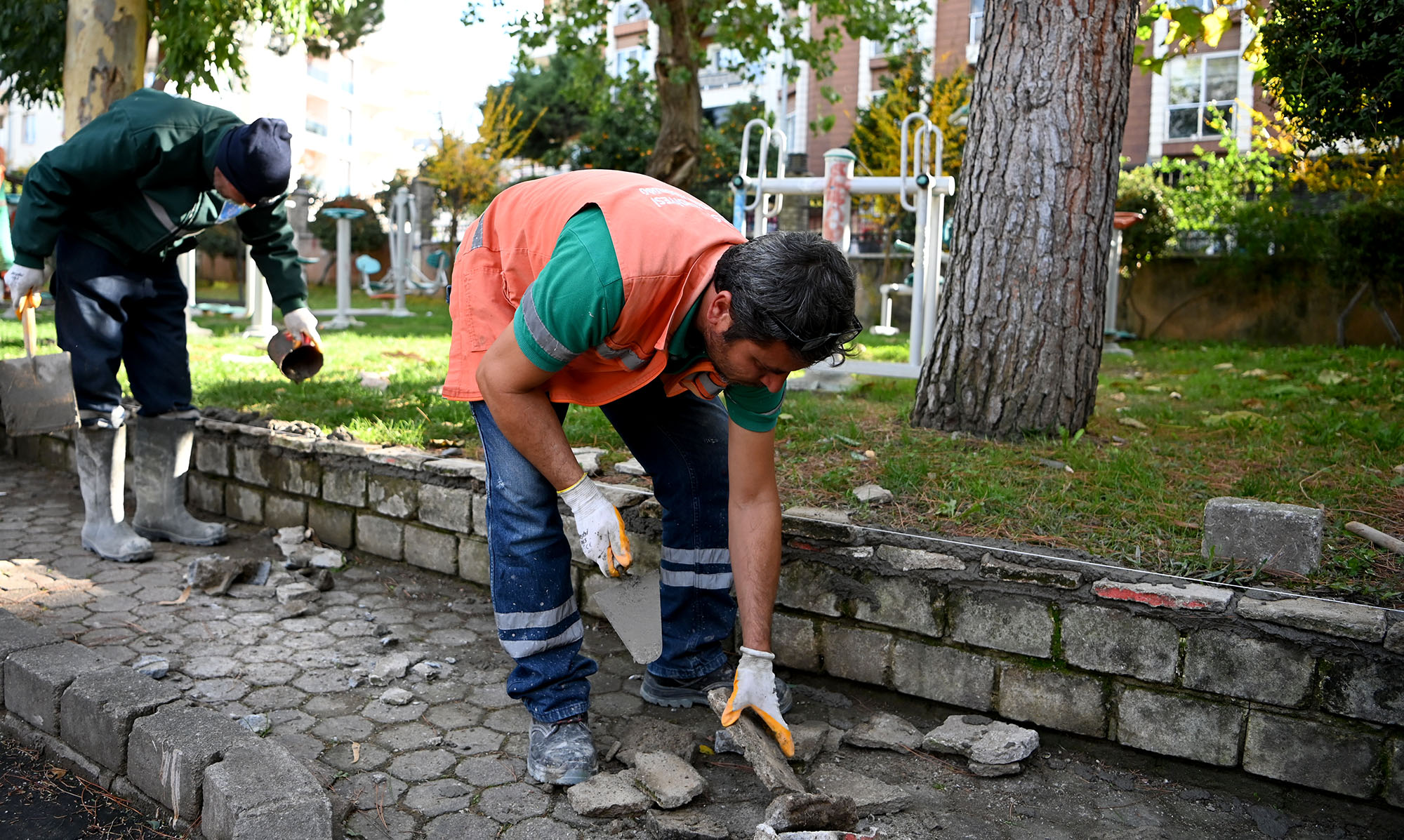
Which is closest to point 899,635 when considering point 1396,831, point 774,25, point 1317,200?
point 1396,831

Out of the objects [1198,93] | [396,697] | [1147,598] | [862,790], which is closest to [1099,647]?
[1147,598]

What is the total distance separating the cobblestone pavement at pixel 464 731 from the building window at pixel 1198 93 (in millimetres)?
19584

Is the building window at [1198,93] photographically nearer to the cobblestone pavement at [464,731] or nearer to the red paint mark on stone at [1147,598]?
the red paint mark on stone at [1147,598]

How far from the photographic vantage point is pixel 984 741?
2619mm

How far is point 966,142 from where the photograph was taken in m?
4.54

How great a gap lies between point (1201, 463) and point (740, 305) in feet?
8.32

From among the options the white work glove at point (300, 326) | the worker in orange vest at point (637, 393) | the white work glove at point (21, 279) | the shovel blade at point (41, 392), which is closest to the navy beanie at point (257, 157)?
the white work glove at point (300, 326)

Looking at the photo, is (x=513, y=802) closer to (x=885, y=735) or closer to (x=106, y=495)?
(x=885, y=735)

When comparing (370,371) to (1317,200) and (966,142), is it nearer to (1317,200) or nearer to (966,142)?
(966,142)

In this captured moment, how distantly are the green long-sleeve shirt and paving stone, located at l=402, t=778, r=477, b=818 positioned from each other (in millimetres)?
2529

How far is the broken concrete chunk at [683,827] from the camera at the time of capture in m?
2.21

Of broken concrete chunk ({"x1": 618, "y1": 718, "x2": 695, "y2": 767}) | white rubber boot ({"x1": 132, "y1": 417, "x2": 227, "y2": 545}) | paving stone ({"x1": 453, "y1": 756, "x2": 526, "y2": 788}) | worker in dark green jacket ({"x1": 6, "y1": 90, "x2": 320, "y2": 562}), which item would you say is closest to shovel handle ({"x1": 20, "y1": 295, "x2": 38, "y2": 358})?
worker in dark green jacket ({"x1": 6, "y1": 90, "x2": 320, "y2": 562})

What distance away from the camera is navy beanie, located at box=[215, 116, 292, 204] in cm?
361

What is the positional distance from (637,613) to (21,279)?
8.78 ft
